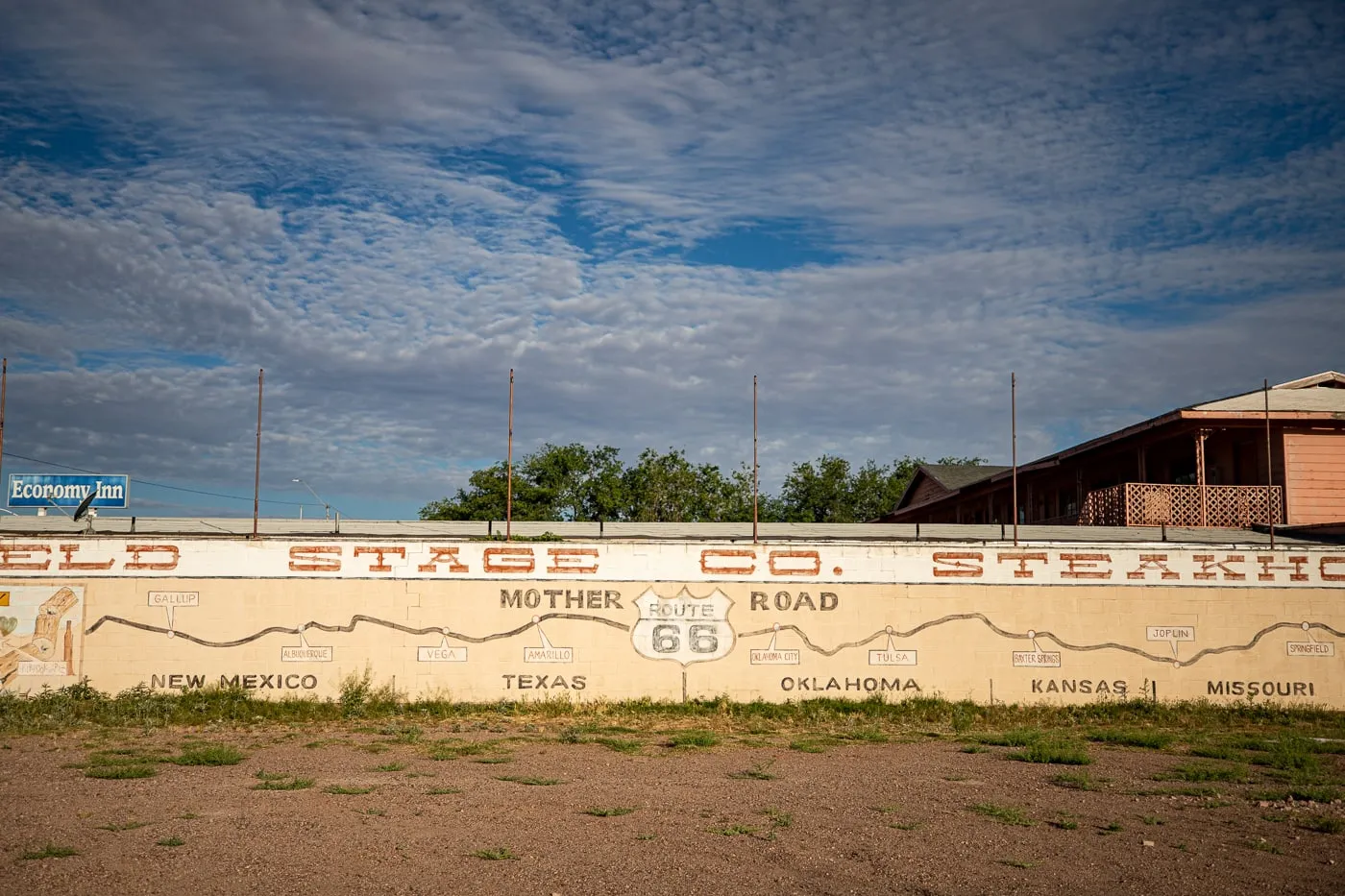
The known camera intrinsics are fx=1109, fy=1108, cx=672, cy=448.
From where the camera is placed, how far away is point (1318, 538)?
21109 mm

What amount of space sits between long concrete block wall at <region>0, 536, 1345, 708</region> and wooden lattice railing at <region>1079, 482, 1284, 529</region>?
262 inches

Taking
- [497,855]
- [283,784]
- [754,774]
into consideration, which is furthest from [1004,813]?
[283,784]

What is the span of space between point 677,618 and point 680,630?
0.18 metres

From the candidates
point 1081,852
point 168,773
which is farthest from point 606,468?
point 1081,852

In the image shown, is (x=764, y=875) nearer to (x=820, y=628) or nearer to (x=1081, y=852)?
(x=1081, y=852)

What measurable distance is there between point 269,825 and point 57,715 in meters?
7.86

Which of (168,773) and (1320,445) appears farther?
(1320,445)

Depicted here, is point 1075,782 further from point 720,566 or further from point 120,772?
point 120,772

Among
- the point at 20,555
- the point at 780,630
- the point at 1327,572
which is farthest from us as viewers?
the point at 1327,572

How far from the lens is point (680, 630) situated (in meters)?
17.0

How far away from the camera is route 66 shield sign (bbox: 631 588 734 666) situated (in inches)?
666

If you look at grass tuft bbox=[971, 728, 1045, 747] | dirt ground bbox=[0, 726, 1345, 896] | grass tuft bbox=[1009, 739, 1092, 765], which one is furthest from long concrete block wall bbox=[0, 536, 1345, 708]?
grass tuft bbox=[1009, 739, 1092, 765]

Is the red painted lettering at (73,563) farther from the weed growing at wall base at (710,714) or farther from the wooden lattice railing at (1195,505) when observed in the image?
the wooden lattice railing at (1195,505)

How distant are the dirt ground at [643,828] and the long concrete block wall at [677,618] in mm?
3370
